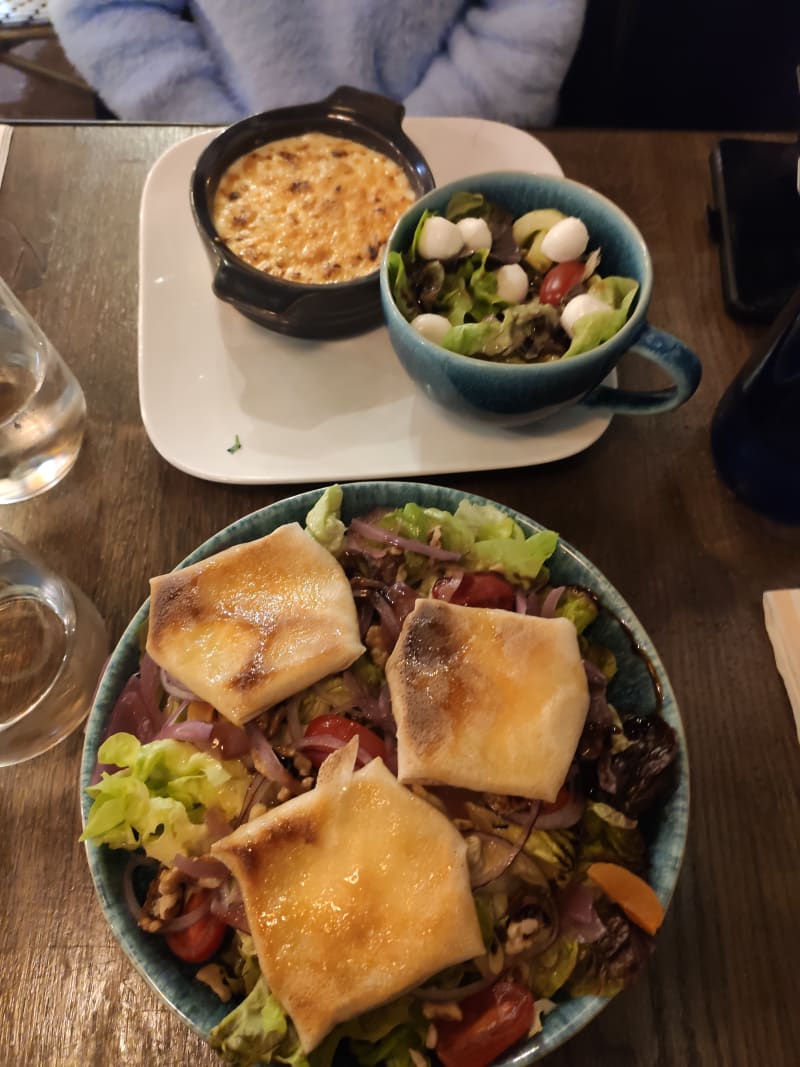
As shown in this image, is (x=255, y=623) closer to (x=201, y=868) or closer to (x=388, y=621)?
(x=388, y=621)

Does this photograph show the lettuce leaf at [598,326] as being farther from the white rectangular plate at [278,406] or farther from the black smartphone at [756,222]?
the black smartphone at [756,222]

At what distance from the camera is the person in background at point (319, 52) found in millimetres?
1841

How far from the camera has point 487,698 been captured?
85 cm

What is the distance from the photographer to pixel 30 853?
975mm

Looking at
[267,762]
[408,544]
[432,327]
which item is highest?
[432,327]

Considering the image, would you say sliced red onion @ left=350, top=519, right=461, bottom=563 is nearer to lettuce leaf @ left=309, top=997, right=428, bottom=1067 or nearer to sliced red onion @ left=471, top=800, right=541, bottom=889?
sliced red onion @ left=471, top=800, right=541, bottom=889

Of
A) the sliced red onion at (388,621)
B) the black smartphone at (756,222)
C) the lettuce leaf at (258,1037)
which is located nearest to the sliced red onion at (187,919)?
the lettuce leaf at (258,1037)

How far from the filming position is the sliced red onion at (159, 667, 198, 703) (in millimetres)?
909

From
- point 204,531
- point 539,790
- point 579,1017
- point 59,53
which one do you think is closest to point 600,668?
point 539,790

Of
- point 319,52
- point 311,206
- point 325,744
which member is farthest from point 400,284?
point 319,52

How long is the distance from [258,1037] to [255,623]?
0.41 meters

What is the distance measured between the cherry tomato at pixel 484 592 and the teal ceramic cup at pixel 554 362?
29 centimetres

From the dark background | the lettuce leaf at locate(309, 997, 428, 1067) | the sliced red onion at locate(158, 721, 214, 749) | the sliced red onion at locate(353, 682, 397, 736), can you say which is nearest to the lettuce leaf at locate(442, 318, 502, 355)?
the sliced red onion at locate(353, 682, 397, 736)

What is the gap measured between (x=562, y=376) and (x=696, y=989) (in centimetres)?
78
